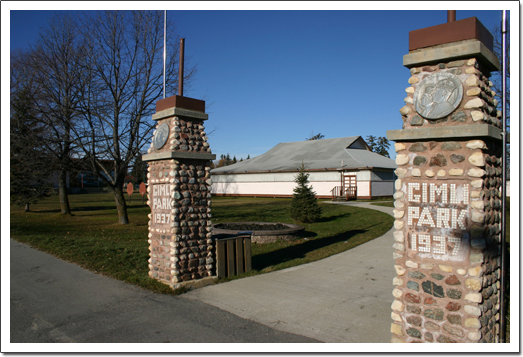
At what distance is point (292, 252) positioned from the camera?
10891mm

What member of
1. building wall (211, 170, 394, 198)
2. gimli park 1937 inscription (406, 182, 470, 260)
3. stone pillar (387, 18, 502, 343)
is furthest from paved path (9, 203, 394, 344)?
building wall (211, 170, 394, 198)

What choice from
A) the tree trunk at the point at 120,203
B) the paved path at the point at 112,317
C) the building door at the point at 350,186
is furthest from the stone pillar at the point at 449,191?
the building door at the point at 350,186

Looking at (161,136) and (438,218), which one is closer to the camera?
(438,218)

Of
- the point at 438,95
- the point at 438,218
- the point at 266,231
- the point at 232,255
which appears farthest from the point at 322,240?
the point at 438,95

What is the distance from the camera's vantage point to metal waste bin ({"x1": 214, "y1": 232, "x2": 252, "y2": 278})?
7.91 m

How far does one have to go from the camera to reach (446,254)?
3.94 metres

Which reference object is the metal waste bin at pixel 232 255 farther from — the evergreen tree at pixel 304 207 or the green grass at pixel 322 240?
the evergreen tree at pixel 304 207

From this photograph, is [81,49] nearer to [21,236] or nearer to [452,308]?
[21,236]

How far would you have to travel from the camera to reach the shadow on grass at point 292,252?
9594 mm

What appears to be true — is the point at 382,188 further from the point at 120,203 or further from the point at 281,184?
the point at 120,203

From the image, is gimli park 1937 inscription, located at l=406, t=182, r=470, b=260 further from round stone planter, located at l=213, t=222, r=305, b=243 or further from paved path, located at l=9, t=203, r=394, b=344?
round stone planter, located at l=213, t=222, r=305, b=243

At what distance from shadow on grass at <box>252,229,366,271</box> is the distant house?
18586mm

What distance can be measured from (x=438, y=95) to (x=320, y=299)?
→ 393 cm

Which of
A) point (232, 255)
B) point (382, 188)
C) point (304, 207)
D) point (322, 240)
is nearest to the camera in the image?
point (232, 255)
